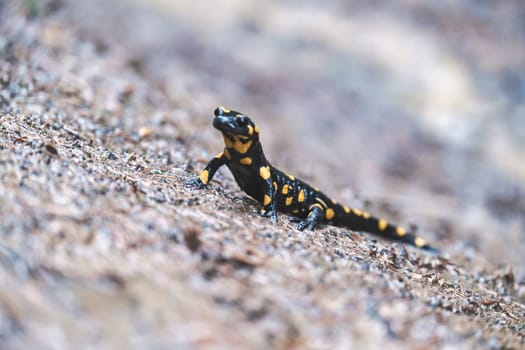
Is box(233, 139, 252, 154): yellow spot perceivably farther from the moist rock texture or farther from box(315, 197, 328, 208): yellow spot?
box(315, 197, 328, 208): yellow spot

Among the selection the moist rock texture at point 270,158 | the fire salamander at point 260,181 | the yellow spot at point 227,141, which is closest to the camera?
the moist rock texture at point 270,158

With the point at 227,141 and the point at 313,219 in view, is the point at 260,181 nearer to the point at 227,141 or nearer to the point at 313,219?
the point at 227,141

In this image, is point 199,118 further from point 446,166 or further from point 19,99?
point 446,166

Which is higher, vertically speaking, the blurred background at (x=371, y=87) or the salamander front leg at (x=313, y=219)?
the blurred background at (x=371, y=87)

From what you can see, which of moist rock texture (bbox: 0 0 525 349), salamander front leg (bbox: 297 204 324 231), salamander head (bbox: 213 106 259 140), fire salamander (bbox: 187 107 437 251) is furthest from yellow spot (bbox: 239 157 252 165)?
salamander front leg (bbox: 297 204 324 231)

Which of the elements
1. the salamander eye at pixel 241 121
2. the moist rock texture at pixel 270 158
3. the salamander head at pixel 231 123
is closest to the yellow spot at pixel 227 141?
the salamander head at pixel 231 123

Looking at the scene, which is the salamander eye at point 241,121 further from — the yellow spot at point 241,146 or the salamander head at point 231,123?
the yellow spot at point 241,146

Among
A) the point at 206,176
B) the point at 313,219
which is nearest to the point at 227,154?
the point at 206,176

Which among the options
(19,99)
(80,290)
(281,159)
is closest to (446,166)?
(281,159)
